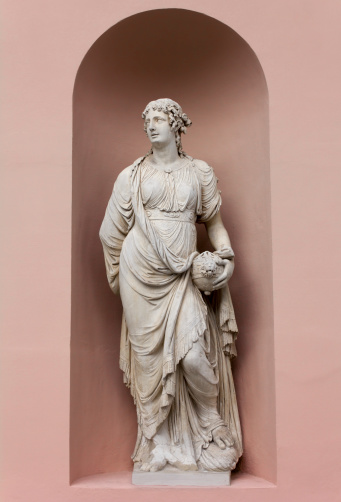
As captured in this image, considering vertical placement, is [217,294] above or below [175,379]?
above

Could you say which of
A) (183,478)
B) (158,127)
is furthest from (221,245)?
(183,478)

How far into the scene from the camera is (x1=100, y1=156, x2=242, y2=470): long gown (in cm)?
657

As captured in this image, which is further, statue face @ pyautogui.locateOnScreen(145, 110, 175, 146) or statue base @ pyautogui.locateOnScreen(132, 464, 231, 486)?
statue face @ pyautogui.locateOnScreen(145, 110, 175, 146)

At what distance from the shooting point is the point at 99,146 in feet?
23.9

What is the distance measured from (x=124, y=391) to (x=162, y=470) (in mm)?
762

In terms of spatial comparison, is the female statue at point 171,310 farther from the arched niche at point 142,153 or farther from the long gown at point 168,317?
the arched niche at point 142,153

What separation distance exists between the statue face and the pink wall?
53 cm

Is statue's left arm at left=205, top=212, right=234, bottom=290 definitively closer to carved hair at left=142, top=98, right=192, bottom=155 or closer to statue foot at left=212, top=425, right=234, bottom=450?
carved hair at left=142, top=98, right=192, bottom=155

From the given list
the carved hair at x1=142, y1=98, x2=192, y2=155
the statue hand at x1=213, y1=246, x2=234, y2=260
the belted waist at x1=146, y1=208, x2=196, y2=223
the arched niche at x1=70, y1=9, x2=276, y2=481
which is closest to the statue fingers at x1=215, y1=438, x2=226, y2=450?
the arched niche at x1=70, y1=9, x2=276, y2=481

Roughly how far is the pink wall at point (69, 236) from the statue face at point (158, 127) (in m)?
0.53

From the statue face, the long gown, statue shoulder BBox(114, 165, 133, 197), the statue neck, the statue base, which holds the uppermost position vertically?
the statue face

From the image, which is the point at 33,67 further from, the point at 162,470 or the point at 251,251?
the point at 162,470

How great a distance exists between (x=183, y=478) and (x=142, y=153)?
2339 millimetres

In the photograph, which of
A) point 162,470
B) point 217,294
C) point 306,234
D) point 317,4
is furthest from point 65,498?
point 317,4
